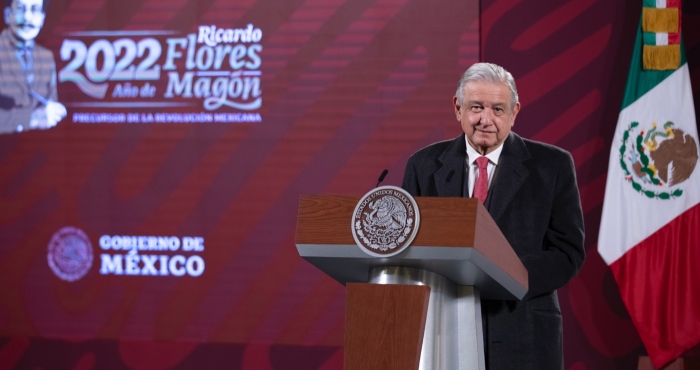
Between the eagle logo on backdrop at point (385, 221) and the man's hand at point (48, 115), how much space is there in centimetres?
391

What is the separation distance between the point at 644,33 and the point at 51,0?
3295mm

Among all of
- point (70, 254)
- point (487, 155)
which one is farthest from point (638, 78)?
point (70, 254)

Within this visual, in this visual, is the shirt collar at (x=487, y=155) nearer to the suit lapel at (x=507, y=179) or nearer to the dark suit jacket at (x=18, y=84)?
the suit lapel at (x=507, y=179)

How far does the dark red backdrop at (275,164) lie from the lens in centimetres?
473

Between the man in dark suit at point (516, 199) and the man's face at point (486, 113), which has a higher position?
the man's face at point (486, 113)

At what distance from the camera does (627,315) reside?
468 centimetres

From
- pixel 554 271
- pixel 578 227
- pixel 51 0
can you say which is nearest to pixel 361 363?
pixel 554 271

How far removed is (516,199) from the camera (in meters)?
2.04

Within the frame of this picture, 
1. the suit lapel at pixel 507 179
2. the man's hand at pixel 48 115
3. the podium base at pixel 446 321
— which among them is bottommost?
the podium base at pixel 446 321

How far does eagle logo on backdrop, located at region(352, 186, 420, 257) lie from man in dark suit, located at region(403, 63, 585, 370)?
1.52ft

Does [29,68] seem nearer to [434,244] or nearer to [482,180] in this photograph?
[482,180]

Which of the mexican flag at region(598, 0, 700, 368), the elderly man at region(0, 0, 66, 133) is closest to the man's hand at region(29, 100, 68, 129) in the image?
the elderly man at region(0, 0, 66, 133)

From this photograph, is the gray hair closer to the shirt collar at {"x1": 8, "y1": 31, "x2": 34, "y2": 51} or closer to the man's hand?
the man's hand

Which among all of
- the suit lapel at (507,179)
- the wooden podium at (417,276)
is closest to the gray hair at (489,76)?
the suit lapel at (507,179)
